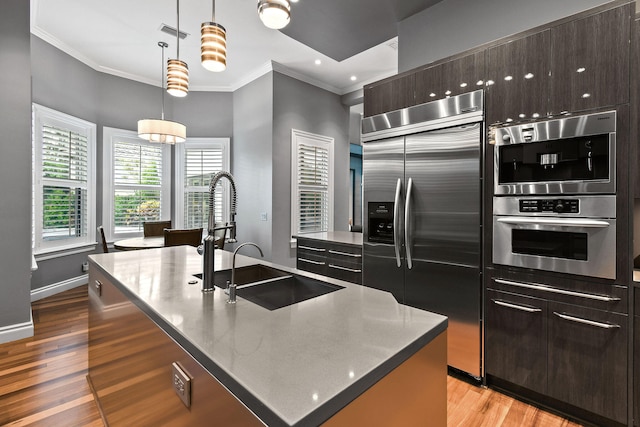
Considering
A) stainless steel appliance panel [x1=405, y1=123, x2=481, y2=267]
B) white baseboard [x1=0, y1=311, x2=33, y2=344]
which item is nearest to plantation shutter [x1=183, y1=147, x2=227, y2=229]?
white baseboard [x1=0, y1=311, x2=33, y2=344]

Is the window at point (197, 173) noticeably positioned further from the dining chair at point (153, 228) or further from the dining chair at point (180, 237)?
the dining chair at point (180, 237)

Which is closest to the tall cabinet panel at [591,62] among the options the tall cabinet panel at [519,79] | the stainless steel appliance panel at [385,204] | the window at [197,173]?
the tall cabinet panel at [519,79]

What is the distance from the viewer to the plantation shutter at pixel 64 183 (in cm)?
423

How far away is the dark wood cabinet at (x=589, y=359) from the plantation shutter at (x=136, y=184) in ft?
18.8

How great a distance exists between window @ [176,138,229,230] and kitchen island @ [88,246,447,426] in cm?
433

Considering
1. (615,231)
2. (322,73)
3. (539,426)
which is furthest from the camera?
(322,73)

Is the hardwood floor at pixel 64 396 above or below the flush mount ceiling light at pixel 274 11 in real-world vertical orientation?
below

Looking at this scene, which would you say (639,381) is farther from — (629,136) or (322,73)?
(322,73)

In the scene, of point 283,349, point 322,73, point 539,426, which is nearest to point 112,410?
point 283,349

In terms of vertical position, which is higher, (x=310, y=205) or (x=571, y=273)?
(x=310, y=205)

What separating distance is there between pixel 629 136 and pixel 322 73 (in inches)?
165

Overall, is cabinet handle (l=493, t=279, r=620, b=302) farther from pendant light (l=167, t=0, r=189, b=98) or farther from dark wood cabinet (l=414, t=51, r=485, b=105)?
pendant light (l=167, t=0, r=189, b=98)

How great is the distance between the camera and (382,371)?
79cm

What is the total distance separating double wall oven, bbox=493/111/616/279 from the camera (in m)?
1.78
